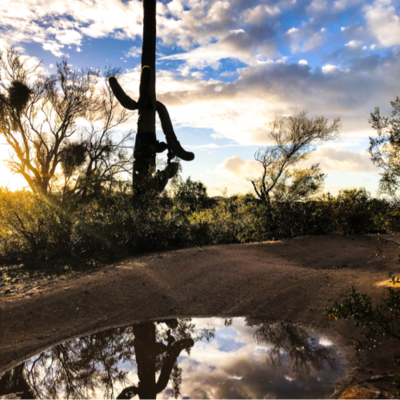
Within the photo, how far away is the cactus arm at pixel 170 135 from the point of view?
1188 cm

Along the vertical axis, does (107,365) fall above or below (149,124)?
below

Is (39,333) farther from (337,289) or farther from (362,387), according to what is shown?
(337,289)

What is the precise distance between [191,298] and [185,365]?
6.11 ft

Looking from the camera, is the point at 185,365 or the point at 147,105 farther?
the point at 147,105

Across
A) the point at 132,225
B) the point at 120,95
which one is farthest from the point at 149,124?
the point at 132,225

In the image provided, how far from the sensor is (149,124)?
11359 mm

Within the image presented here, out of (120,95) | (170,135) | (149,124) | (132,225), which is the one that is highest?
(120,95)

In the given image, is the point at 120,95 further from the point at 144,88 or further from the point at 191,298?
the point at 191,298

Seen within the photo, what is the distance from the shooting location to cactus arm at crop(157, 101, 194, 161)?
39.0ft

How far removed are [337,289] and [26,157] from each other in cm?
1518

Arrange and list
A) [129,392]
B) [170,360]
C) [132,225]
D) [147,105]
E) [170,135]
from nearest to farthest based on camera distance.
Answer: [129,392] → [170,360] → [132,225] → [147,105] → [170,135]

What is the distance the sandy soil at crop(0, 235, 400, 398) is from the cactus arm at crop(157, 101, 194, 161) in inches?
204

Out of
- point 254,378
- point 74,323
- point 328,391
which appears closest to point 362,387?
point 328,391

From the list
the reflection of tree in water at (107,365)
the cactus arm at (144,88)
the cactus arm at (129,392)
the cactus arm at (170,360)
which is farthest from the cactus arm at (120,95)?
the cactus arm at (129,392)
